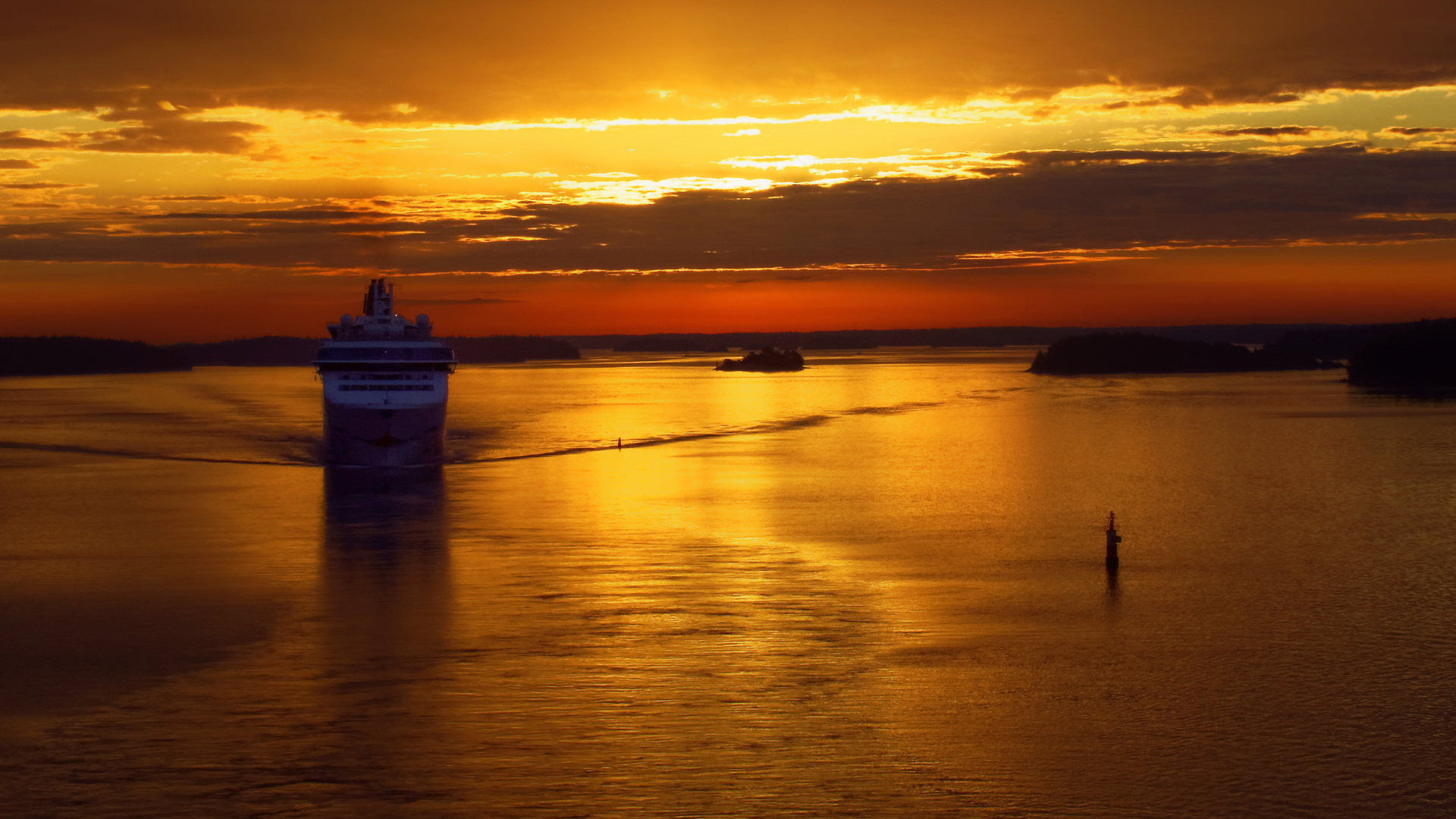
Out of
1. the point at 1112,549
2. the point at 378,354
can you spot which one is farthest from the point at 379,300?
the point at 1112,549

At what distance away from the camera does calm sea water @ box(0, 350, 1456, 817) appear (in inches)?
595

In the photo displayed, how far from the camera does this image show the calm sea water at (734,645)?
1512 centimetres

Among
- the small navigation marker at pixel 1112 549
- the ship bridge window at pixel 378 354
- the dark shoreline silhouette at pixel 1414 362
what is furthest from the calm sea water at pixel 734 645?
the dark shoreline silhouette at pixel 1414 362

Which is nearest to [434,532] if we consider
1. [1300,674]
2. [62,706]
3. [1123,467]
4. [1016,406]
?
[62,706]

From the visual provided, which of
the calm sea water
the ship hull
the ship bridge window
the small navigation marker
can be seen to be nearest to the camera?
the calm sea water

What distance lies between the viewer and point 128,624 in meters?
24.3

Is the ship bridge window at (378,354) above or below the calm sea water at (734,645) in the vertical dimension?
above

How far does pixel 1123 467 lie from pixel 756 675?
41201mm

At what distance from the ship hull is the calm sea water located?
4.41 meters

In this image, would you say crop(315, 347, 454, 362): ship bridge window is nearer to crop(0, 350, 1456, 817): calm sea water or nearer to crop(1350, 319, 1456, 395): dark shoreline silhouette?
crop(0, 350, 1456, 817): calm sea water

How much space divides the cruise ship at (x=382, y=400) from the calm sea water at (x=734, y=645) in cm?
476

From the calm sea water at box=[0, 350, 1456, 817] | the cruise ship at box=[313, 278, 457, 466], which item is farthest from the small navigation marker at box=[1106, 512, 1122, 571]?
the cruise ship at box=[313, 278, 457, 466]

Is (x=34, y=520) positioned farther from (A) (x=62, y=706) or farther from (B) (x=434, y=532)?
(A) (x=62, y=706)

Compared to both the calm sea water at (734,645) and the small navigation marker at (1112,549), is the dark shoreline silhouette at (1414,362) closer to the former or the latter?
the calm sea water at (734,645)
